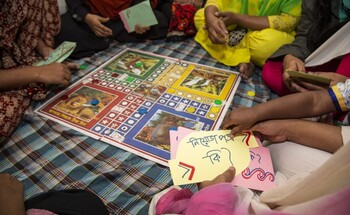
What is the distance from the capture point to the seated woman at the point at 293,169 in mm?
405

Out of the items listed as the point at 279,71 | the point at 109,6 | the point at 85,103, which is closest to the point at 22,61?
the point at 85,103

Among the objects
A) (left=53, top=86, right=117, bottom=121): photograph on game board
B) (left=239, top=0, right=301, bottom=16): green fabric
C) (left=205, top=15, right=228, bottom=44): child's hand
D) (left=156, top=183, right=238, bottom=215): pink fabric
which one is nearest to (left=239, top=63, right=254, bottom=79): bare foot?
(left=205, top=15, right=228, bottom=44): child's hand

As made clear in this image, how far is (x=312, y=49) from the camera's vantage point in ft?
3.99

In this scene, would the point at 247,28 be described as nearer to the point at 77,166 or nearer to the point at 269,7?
the point at 269,7

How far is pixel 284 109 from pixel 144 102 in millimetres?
554

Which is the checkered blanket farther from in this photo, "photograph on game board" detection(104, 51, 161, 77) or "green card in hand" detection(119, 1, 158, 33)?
"green card in hand" detection(119, 1, 158, 33)

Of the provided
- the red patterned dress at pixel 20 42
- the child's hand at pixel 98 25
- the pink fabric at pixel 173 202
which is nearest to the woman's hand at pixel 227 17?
the child's hand at pixel 98 25

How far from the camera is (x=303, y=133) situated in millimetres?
838

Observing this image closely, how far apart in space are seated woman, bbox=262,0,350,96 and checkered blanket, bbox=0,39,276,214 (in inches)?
25.1

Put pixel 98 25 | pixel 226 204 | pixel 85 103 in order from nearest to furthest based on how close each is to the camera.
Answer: pixel 226 204, pixel 85 103, pixel 98 25

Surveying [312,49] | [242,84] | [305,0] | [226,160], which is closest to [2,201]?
[226,160]

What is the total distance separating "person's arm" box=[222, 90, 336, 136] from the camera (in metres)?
0.86

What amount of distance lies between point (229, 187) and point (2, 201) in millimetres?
560

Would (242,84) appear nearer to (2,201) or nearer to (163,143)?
(163,143)
